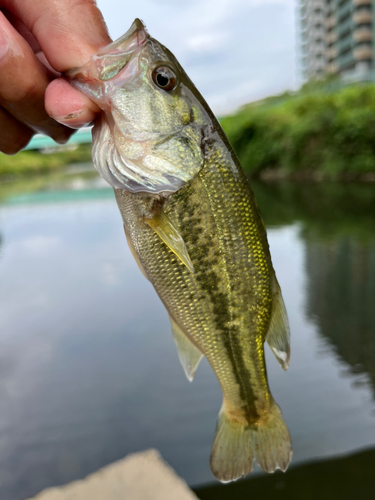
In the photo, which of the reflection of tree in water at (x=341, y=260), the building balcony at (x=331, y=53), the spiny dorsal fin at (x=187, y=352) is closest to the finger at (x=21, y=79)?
the spiny dorsal fin at (x=187, y=352)

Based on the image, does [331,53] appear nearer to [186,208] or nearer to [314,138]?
[314,138]

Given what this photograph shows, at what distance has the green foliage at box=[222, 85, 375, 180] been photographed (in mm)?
22266

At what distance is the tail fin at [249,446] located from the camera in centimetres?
182

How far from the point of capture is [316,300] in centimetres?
865

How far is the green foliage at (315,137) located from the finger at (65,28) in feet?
74.6

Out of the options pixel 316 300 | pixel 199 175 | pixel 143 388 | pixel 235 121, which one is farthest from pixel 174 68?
pixel 235 121

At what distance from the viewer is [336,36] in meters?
71.0

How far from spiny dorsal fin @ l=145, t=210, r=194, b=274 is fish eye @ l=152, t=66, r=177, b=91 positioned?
0.44 m

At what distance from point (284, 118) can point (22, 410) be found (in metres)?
26.9

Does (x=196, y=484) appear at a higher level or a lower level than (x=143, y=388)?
lower

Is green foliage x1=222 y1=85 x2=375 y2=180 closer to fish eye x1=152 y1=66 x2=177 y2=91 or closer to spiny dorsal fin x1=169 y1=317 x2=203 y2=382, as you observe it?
spiny dorsal fin x1=169 y1=317 x2=203 y2=382

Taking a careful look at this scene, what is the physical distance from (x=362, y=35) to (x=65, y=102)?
72296 millimetres

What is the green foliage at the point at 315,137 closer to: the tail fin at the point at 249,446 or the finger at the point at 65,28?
the tail fin at the point at 249,446

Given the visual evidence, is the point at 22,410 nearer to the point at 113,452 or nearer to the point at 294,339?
the point at 113,452
